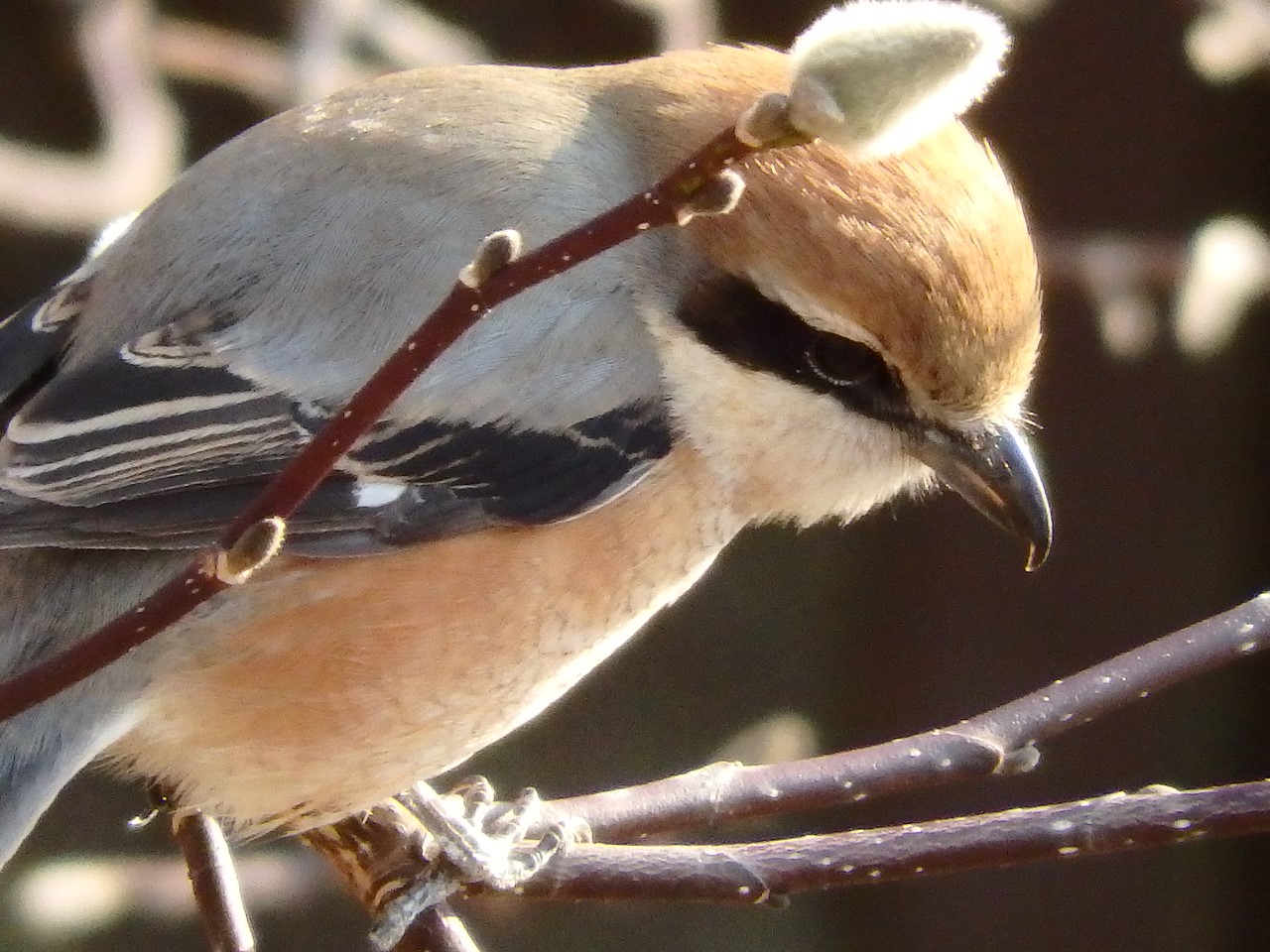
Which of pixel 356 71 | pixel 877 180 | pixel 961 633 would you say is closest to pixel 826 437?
pixel 877 180

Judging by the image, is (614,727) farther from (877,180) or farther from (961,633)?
(877,180)

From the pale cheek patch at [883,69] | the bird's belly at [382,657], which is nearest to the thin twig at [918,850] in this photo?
the bird's belly at [382,657]

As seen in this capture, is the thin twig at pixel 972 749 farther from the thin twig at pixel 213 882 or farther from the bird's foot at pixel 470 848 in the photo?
the thin twig at pixel 213 882

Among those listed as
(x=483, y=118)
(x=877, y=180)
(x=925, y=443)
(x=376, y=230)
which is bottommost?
(x=925, y=443)

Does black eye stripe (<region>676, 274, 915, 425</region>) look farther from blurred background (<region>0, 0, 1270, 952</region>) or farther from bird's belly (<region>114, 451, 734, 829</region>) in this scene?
blurred background (<region>0, 0, 1270, 952</region>)

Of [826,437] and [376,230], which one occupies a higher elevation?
[376,230]

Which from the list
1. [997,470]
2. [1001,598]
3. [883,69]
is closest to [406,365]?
[883,69]
